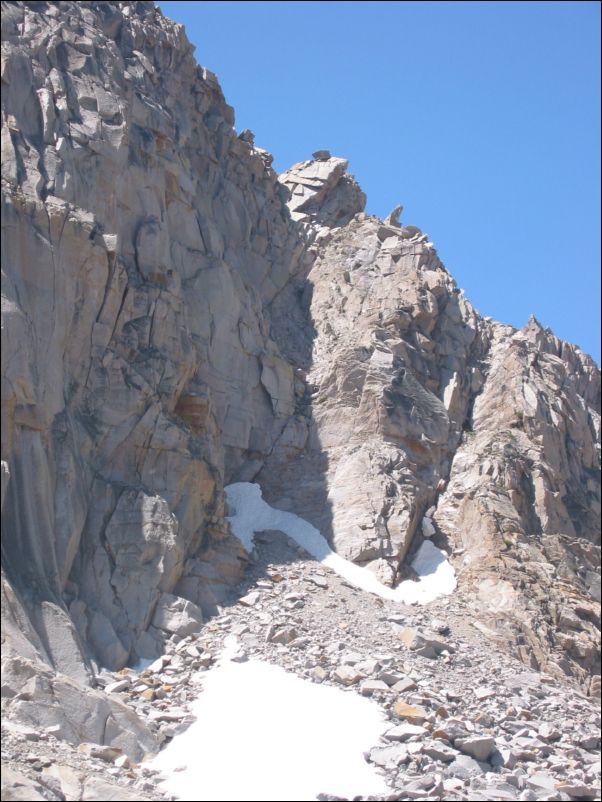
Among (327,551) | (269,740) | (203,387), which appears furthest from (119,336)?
(269,740)

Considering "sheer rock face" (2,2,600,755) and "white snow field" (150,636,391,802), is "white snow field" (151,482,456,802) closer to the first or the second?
"white snow field" (150,636,391,802)

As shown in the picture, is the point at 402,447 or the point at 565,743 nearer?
the point at 565,743

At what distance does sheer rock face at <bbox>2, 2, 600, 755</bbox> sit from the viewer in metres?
32.3

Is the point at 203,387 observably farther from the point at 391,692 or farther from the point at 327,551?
the point at 391,692

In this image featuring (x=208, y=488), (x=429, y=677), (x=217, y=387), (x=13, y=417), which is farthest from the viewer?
(x=217, y=387)

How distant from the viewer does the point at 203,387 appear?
41.0m

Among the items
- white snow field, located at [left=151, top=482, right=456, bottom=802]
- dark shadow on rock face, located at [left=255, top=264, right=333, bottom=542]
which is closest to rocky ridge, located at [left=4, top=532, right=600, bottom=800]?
white snow field, located at [left=151, top=482, right=456, bottom=802]

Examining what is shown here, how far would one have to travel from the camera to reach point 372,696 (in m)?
31.8

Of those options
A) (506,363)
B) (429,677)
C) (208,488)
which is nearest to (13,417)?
(208,488)

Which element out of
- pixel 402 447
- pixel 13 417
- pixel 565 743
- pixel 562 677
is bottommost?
pixel 565 743

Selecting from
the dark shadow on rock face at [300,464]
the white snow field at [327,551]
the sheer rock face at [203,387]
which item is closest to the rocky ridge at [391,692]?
the white snow field at [327,551]

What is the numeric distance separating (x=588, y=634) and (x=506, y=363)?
13.4 meters

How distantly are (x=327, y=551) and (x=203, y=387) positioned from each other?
6.59 metres

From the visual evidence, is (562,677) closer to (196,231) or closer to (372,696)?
(372,696)
